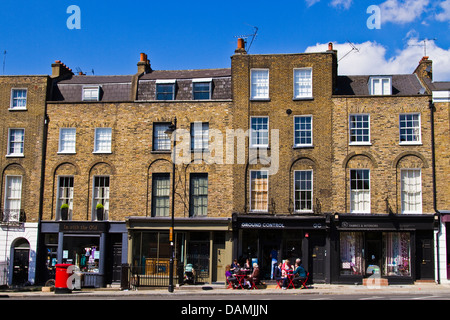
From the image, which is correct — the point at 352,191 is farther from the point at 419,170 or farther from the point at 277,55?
the point at 277,55

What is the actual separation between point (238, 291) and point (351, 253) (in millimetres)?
7070

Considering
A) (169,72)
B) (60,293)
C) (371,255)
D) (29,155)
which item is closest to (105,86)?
(169,72)

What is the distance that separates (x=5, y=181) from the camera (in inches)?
1145

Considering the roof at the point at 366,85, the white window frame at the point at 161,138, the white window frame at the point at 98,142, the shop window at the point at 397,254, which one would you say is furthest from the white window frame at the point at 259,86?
the shop window at the point at 397,254

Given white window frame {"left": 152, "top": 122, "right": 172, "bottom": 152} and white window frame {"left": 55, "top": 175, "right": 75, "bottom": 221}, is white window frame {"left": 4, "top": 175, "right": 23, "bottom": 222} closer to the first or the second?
white window frame {"left": 55, "top": 175, "right": 75, "bottom": 221}

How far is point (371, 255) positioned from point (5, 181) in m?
21.1

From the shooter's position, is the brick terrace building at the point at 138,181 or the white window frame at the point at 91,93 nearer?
the brick terrace building at the point at 138,181

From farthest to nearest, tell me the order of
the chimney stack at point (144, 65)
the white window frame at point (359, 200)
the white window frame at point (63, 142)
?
the chimney stack at point (144, 65) → the white window frame at point (63, 142) → the white window frame at point (359, 200)

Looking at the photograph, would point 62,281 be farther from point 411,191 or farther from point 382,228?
point 411,191

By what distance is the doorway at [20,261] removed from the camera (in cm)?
2800

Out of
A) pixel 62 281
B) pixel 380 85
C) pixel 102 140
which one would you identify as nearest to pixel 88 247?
pixel 62 281

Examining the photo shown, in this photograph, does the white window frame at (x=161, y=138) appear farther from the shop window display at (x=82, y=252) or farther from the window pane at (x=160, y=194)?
the shop window display at (x=82, y=252)

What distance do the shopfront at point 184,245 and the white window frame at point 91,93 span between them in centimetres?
793

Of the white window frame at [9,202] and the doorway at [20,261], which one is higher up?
the white window frame at [9,202]
